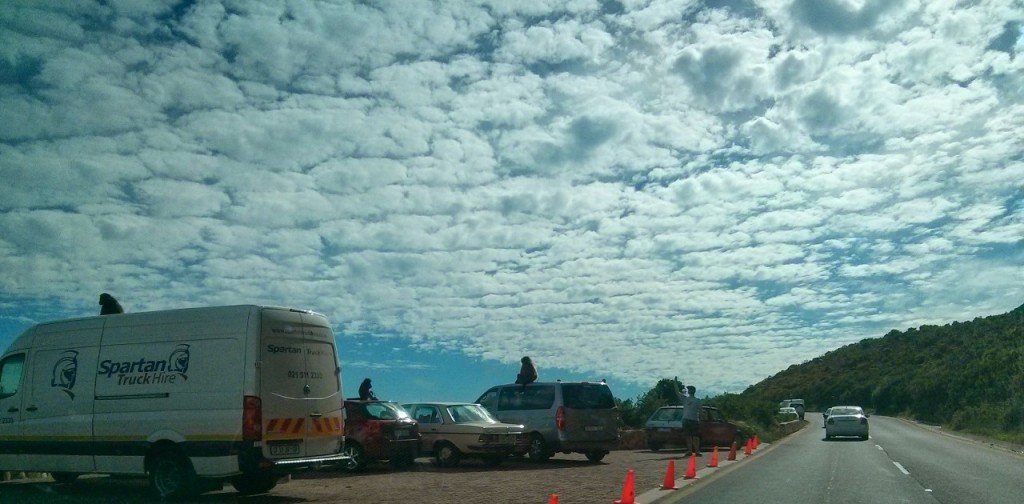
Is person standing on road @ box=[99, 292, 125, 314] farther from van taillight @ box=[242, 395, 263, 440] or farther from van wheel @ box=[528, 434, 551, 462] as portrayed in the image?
van wheel @ box=[528, 434, 551, 462]

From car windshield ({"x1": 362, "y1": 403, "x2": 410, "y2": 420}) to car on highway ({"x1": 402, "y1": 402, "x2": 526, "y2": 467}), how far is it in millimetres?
973

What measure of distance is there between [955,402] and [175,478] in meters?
65.6

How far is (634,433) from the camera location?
96.8 feet

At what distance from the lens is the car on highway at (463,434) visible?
60.7 ft

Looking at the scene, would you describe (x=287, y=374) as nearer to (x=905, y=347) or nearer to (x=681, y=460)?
(x=681, y=460)

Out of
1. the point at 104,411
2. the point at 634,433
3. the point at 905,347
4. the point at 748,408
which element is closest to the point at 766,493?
the point at 104,411

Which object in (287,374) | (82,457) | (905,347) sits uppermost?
(905,347)

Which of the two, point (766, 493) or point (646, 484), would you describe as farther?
point (646, 484)

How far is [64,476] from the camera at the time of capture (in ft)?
46.5

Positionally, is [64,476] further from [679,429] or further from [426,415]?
[679,429]

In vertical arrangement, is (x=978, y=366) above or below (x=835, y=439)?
above

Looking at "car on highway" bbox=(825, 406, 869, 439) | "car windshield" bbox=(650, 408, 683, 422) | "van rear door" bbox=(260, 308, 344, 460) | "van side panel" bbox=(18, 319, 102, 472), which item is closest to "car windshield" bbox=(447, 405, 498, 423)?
"van rear door" bbox=(260, 308, 344, 460)

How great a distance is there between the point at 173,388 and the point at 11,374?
12.6ft

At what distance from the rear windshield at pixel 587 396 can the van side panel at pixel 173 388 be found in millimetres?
9657
